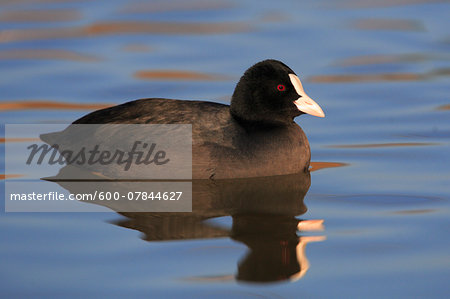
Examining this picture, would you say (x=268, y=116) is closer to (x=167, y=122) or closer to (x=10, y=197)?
(x=167, y=122)

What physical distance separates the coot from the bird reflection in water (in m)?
0.12

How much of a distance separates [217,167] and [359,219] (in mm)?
1285

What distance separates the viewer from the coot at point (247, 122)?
6.15 metres

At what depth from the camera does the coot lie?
242 inches

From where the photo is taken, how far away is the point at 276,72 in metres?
6.53

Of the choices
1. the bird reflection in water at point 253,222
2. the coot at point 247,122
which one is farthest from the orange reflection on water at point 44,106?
the bird reflection in water at point 253,222

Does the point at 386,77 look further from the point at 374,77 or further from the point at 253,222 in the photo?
the point at 253,222

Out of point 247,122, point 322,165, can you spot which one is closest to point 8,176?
point 247,122

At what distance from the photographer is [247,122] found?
6535mm

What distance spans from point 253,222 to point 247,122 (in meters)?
1.50

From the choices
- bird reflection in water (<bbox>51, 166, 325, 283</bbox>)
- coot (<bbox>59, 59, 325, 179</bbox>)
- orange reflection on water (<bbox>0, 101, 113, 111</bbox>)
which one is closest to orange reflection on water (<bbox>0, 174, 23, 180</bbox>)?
bird reflection in water (<bbox>51, 166, 325, 283</bbox>)

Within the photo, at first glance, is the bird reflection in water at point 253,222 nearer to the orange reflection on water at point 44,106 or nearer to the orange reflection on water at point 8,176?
the orange reflection on water at point 8,176

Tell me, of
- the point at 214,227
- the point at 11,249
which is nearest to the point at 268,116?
the point at 214,227

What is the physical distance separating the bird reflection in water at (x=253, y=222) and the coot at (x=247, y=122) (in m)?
0.12
